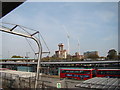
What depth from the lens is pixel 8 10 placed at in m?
3.05

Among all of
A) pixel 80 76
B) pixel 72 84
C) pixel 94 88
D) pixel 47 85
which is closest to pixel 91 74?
pixel 80 76

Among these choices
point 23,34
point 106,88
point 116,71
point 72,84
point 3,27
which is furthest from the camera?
point 116,71

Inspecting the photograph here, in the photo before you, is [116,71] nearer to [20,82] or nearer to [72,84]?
[72,84]

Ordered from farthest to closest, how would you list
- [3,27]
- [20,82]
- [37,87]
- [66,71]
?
[66,71] < [20,82] < [37,87] < [3,27]

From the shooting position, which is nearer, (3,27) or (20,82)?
(3,27)

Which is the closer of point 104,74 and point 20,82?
point 20,82

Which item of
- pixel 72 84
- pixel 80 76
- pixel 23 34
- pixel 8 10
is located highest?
pixel 8 10

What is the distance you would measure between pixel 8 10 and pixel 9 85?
347 centimetres

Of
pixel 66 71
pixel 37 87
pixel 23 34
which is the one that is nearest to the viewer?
pixel 23 34

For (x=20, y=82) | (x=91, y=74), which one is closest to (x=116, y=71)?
(x=91, y=74)

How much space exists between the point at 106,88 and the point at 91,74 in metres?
7.22

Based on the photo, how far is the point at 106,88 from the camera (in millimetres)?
5059

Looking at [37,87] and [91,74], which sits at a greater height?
[37,87]

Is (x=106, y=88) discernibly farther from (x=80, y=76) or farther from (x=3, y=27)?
(x=80, y=76)
